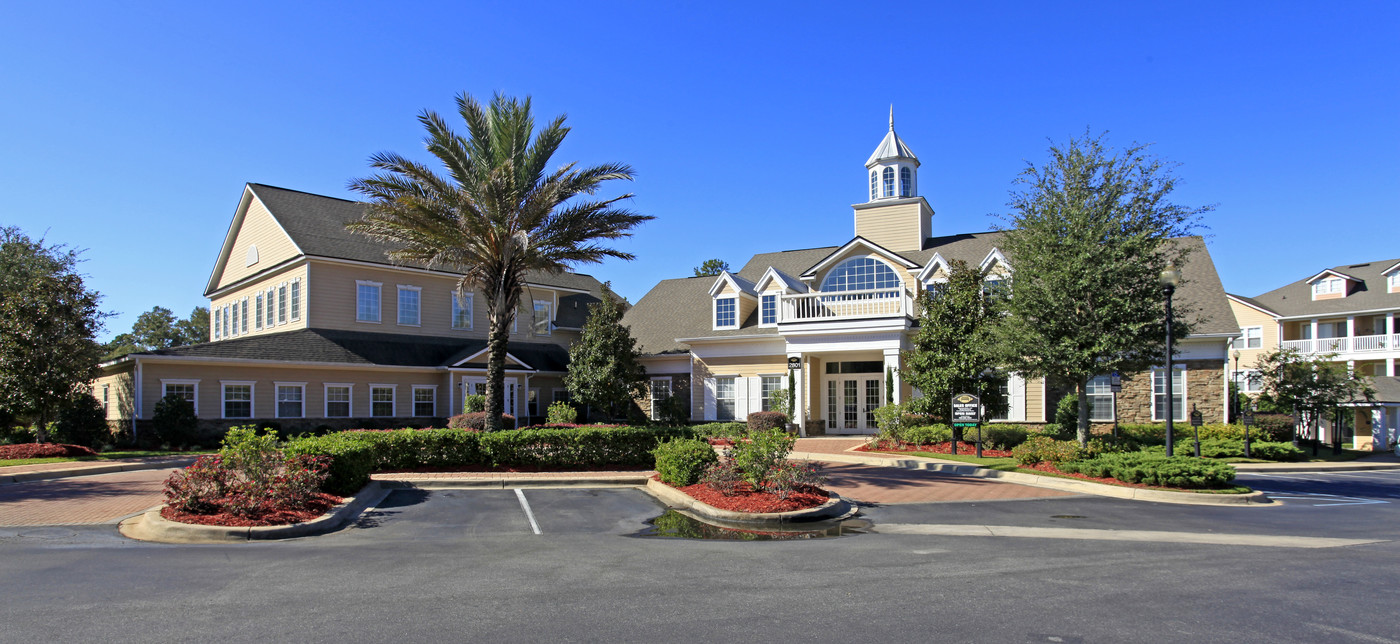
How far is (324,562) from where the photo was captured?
339 inches

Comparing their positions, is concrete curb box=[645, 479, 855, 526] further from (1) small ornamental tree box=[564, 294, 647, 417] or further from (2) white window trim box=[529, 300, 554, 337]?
(2) white window trim box=[529, 300, 554, 337]

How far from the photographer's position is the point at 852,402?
29.8 metres

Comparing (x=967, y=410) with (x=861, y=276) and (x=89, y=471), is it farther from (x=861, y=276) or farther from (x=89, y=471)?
(x=89, y=471)

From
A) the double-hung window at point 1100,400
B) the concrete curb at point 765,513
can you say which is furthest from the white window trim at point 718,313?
the concrete curb at point 765,513

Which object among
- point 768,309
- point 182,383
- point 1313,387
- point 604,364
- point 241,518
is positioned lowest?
point 241,518

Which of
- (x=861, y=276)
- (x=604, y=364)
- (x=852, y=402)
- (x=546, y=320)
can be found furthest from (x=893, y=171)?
(x=546, y=320)

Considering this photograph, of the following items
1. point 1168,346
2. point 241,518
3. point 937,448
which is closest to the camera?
point 241,518

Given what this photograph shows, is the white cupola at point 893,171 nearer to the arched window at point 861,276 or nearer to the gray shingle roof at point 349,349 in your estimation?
the arched window at point 861,276

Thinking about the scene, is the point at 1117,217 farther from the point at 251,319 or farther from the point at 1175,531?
the point at 251,319

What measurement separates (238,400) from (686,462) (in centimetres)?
1971

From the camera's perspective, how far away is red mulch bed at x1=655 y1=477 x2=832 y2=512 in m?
12.5

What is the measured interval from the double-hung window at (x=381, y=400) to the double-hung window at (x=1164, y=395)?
86.7 ft

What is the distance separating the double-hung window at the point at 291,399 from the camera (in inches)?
1095

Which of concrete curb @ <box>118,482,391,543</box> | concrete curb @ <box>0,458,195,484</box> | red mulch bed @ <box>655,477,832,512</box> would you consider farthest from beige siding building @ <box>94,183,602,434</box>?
concrete curb @ <box>118,482,391,543</box>
